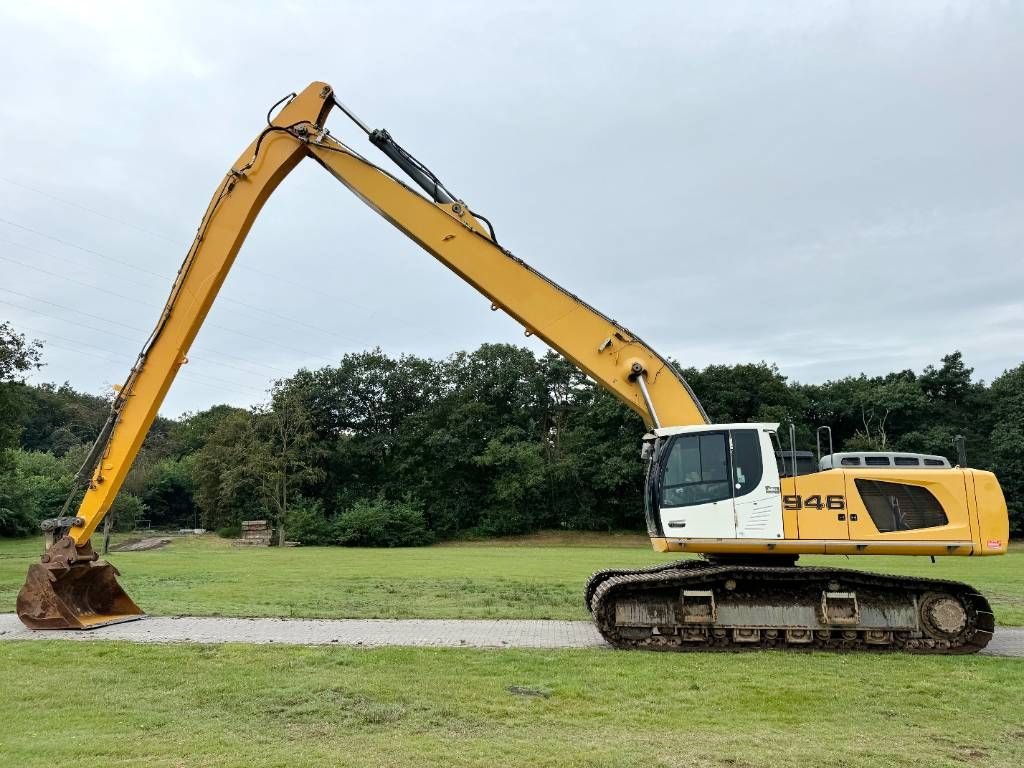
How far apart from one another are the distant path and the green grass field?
723mm

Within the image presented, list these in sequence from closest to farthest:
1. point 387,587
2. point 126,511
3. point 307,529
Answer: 1. point 387,587
2. point 126,511
3. point 307,529

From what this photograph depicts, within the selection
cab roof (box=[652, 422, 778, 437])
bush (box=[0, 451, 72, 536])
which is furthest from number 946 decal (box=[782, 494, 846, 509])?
bush (box=[0, 451, 72, 536])

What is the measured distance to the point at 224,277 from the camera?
12133 millimetres

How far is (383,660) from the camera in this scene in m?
9.10

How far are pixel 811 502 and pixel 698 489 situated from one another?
4.97ft

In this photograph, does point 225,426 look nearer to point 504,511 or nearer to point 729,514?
point 504,511

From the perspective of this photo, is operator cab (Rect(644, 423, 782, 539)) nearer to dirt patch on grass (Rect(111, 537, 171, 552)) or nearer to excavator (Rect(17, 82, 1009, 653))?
excavator (Rect(17, 82, 1009, 653))

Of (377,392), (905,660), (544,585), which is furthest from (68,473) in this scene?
(905,660)

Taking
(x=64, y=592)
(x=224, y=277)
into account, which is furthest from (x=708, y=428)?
(x=64, y=592)

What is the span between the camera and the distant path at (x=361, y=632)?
34.5 feet

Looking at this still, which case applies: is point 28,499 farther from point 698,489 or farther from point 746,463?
point 746,463

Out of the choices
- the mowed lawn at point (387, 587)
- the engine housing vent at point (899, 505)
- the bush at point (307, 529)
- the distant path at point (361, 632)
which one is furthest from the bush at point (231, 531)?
the engine housing vent at point (899, 505)

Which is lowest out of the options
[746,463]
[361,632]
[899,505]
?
[361,632]

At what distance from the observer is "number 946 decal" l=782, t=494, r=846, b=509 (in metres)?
10.1
